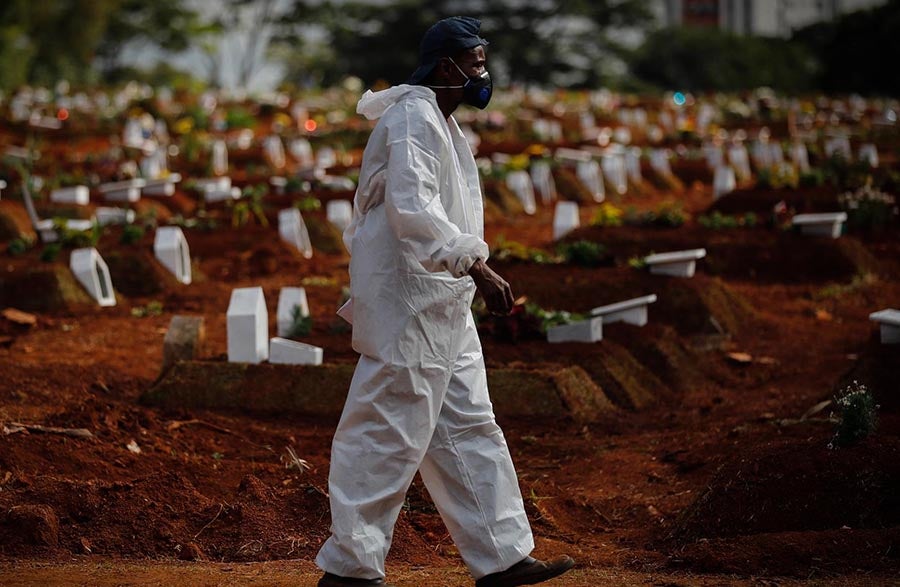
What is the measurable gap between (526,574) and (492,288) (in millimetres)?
1038

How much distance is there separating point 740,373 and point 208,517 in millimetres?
5310

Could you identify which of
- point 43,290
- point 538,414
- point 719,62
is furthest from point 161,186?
point 719,62

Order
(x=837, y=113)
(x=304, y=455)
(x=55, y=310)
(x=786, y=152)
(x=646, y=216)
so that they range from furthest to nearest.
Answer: (x=837, y=113), (x=786, y=152), (x=646, y=216), (x=55, y=310), (x=304, y=455)

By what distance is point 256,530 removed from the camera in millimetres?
6836

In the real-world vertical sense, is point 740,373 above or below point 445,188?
below

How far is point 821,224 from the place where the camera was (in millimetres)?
14906

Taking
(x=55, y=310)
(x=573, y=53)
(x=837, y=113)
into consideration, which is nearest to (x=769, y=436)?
(x=55, y=310)

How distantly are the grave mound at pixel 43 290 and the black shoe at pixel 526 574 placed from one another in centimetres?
816

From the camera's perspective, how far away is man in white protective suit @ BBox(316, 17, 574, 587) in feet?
17.7

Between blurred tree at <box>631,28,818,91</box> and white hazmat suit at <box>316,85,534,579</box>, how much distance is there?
165 ft

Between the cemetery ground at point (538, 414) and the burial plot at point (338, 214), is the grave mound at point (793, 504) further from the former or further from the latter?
the burial plot at point (338, 214)

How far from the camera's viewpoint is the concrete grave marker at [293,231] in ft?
51.5

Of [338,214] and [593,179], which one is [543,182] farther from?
[338,214]

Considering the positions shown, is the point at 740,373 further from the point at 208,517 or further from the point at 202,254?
the point at 202,254
